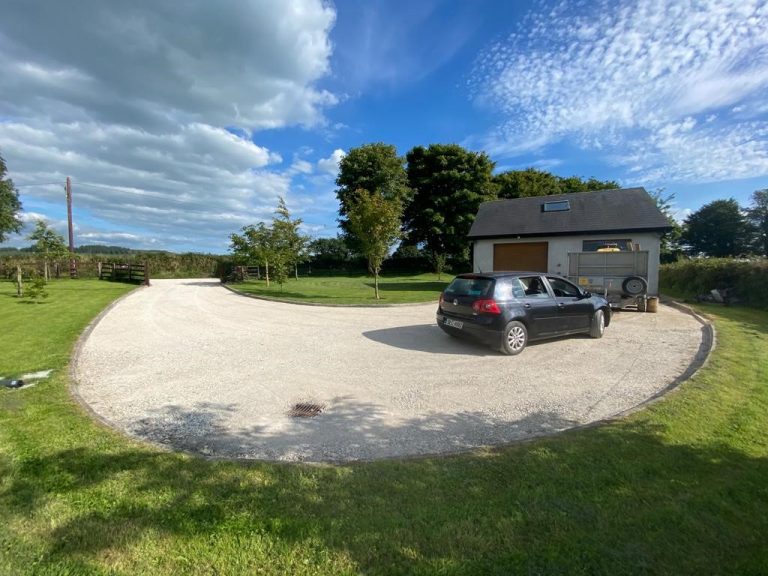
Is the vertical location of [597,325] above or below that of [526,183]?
below

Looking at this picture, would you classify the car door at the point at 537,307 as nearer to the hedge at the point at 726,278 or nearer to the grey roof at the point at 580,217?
the hedge at the point at 726,278

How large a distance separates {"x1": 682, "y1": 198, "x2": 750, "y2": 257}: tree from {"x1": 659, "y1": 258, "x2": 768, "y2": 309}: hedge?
1783 inches

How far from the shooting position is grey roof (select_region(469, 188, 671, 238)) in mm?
16531

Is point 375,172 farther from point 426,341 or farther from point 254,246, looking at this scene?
point 426,341

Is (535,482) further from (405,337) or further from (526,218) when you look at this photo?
(526,218)

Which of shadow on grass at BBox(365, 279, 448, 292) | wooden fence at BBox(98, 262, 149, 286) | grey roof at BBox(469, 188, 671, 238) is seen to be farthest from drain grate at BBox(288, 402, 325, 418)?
wooden fence at BBox(98, 262, 149, 286)

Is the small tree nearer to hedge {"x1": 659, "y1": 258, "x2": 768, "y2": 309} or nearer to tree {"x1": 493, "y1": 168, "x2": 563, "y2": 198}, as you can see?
hedge {"x1": 659, "y1": 258, "x2": 768, "y2": 309}

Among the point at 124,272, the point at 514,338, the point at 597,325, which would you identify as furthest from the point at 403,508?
the point at 124,272

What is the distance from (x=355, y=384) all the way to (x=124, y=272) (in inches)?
1047

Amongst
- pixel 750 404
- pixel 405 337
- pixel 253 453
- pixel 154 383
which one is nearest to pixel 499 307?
pixel 405 337

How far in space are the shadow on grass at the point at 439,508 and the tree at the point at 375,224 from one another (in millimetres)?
11883

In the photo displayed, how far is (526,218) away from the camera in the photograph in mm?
19844

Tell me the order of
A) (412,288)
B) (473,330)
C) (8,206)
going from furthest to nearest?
(8,206)
(412,288)
(473,330)

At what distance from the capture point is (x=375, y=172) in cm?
3609
